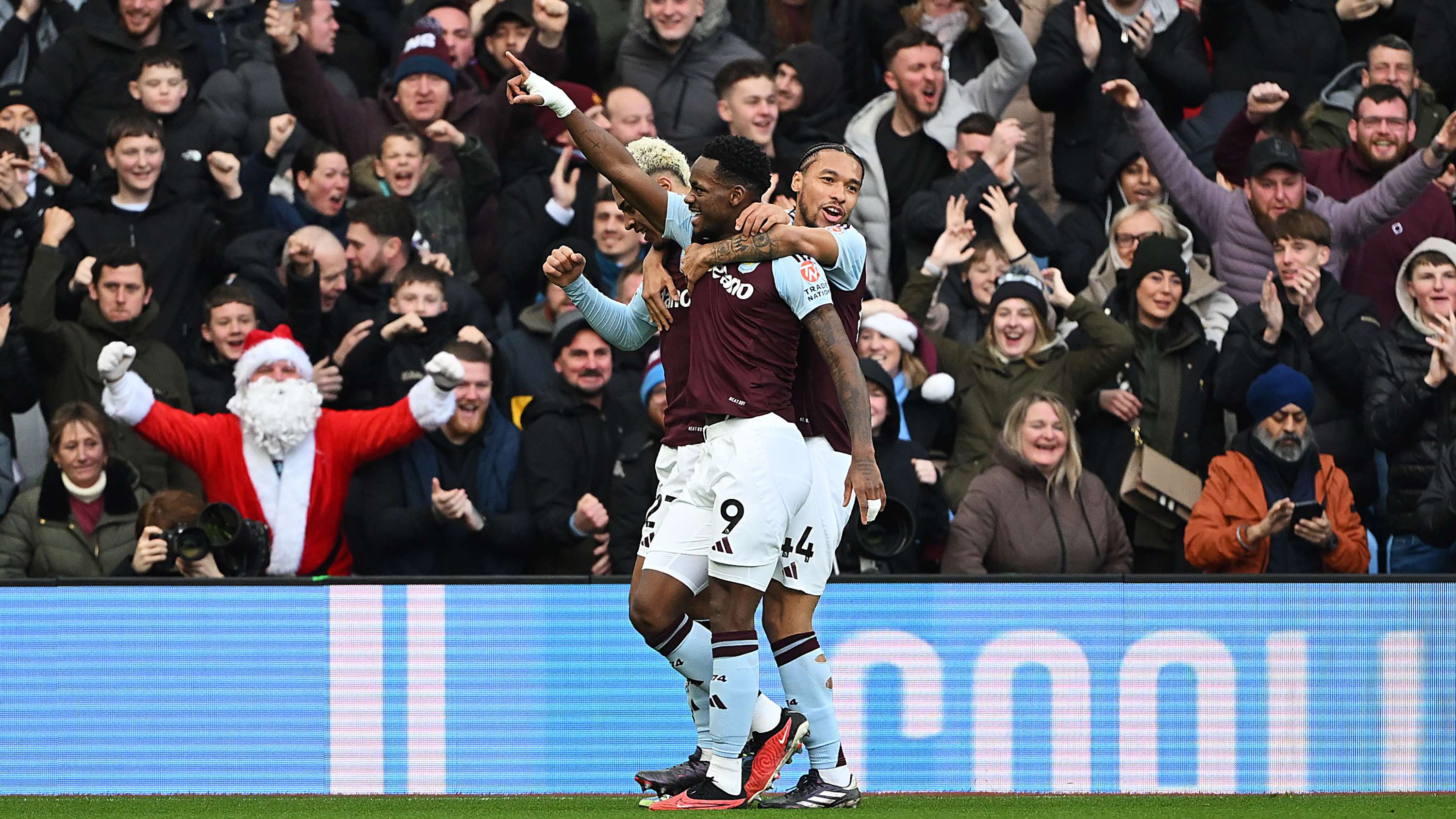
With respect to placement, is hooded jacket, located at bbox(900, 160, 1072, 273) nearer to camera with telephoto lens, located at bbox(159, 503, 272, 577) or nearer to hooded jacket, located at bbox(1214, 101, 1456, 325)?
hooded jacket, located at bbox(1214, 101, 1456, 325)

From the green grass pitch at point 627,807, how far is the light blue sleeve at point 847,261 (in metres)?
2.08

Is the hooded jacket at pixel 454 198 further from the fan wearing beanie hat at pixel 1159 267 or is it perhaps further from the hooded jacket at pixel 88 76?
the fan wearing beanie hat at pixel 1159 267

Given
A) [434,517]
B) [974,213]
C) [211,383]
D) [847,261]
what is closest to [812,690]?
[847,261]

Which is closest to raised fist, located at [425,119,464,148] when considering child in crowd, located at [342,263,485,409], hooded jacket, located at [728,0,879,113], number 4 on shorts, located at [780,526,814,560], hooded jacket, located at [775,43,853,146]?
child in crowd, located at [342,263,485,409]

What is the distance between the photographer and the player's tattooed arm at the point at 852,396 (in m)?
6.50

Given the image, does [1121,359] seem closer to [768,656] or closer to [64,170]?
[768,656]

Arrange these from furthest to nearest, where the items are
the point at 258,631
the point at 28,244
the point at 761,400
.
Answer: the point at 28,244 < the point at 258,631 < the point at 761,400

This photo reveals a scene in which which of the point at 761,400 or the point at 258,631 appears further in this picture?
the point at 258,631

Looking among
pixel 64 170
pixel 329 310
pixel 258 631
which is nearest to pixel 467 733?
pixel 258 631

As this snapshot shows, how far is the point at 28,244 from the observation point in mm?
10719

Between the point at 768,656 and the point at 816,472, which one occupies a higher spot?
the point at 816,472

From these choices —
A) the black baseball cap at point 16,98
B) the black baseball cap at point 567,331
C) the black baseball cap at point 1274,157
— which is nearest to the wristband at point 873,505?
the black baseball cap at point 567,331

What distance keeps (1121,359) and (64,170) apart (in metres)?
6.76

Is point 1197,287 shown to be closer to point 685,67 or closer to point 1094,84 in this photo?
point 1094,84
